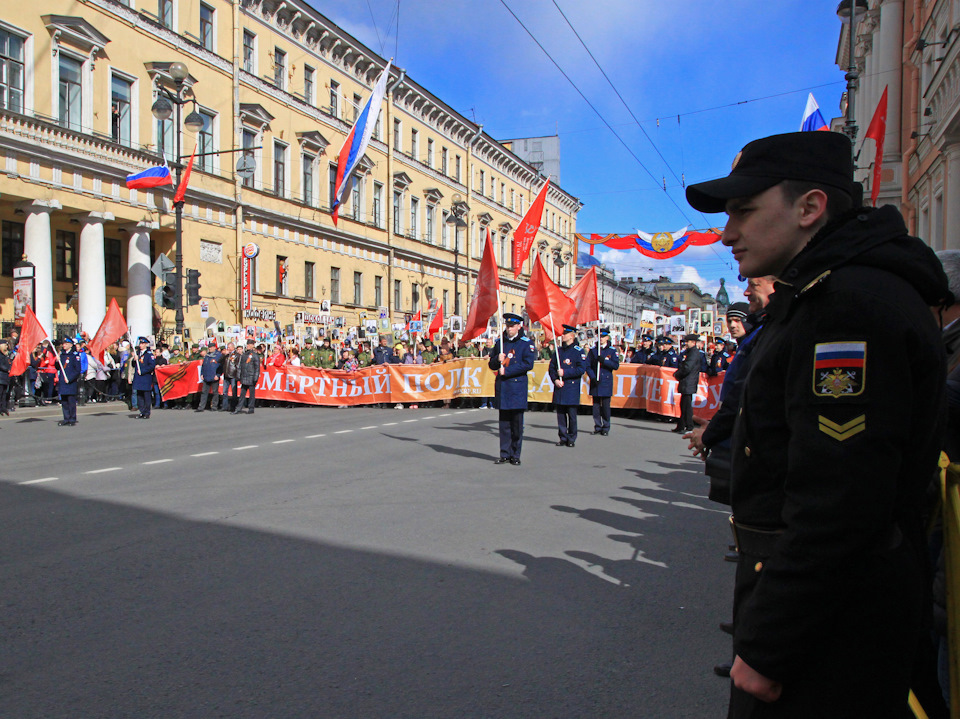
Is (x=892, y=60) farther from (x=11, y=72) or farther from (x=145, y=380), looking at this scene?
(x=11, y=72)

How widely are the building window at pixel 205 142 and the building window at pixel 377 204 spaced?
46.1ft

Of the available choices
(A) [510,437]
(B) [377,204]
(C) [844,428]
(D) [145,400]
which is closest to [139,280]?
(D) [145,400]

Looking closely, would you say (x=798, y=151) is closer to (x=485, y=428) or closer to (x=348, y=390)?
(x=485, y=428)

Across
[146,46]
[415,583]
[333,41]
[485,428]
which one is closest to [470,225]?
[333,41]

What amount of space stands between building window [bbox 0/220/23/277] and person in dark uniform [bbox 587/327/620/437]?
20.0 m

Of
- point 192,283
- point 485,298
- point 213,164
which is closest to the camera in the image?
point 485,298

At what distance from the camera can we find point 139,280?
30.0 metres

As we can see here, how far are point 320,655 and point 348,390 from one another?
19.7 meters

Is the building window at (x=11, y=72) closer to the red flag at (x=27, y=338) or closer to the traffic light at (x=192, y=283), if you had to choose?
the traffic light at (x=192, y=283)

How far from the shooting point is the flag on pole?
797 inches

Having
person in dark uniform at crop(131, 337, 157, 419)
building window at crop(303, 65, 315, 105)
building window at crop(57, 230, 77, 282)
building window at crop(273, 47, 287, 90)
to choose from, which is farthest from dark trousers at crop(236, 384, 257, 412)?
building window at crop(303, 65, 315, 105)

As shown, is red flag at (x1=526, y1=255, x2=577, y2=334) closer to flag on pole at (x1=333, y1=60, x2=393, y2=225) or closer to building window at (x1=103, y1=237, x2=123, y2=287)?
flag on pole at (x1=333, y1=60, x2=393, y2=225)

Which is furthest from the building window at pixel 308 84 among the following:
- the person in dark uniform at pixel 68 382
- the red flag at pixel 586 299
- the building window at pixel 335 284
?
the person in dark uniform at pixel 68 382

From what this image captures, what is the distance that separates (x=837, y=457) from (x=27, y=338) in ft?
69.7
